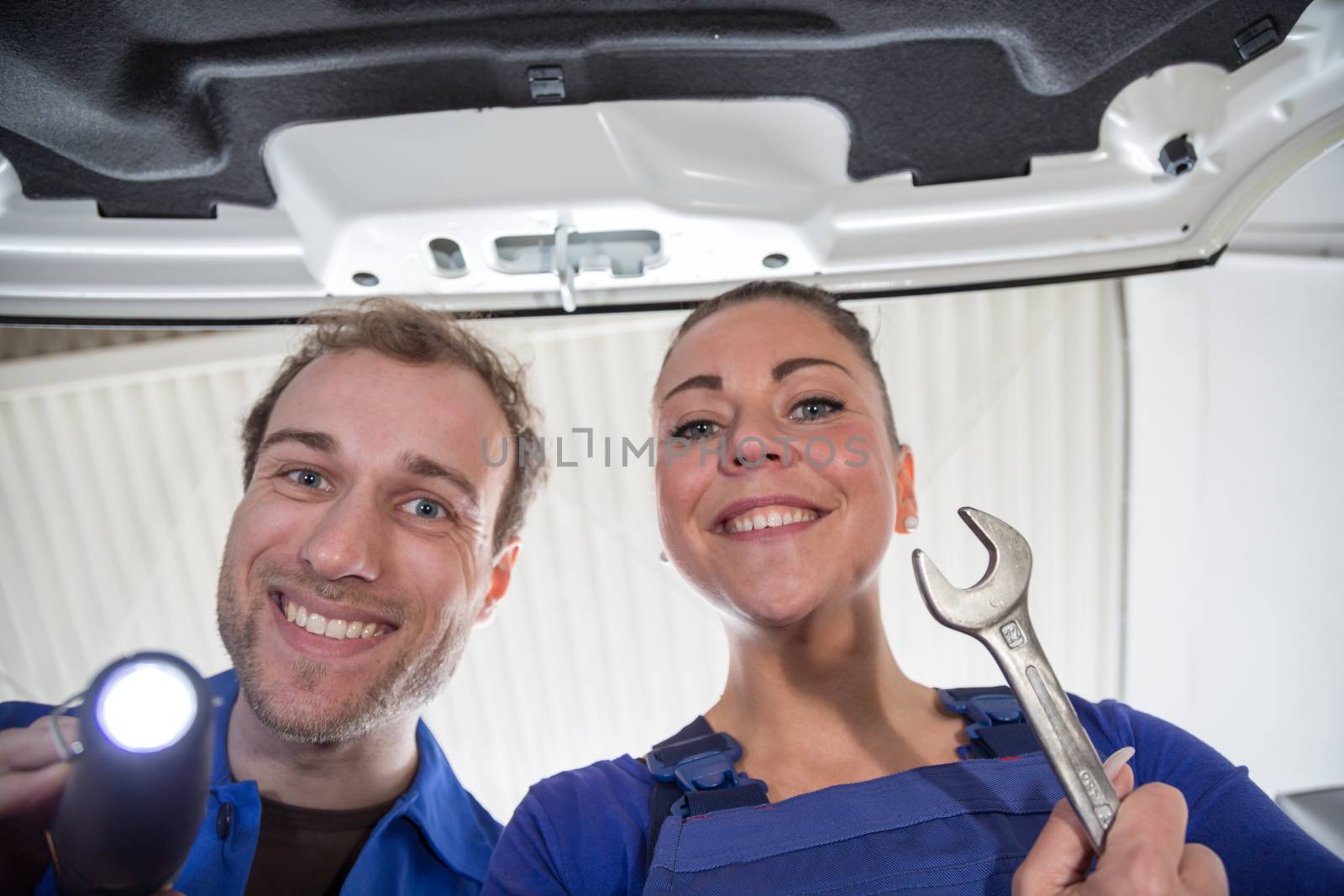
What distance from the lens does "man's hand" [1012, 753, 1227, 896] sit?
0.87m

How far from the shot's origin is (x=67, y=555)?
8.64ft

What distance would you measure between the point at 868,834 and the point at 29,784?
0.88m

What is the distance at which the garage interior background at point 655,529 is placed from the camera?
6.98 feet

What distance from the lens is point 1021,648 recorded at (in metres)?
1.05

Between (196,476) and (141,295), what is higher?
(141,295)

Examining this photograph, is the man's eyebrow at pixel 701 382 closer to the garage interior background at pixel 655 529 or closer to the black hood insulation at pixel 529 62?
the black hood insulation at pixel 529 62

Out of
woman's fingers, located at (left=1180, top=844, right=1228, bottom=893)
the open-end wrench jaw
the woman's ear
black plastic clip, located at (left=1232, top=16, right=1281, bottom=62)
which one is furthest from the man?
black plastic clip, located at (left=1232, top=16, right=1281, bottom=62)

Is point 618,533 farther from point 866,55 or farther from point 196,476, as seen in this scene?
point 866,55

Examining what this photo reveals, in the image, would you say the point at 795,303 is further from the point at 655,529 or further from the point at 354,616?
the point at 655,529

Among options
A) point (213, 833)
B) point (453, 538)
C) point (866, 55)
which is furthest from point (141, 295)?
point (866, 55)

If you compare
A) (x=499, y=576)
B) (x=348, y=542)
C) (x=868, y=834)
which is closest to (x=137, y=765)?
(x=348, y=542)

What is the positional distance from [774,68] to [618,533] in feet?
4.82

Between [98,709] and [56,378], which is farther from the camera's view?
[56,378]

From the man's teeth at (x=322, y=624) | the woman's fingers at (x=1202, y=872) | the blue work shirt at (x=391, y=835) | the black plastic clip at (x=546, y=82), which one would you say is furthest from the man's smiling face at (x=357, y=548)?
the woman's fingers at (x=1202, y=872)
